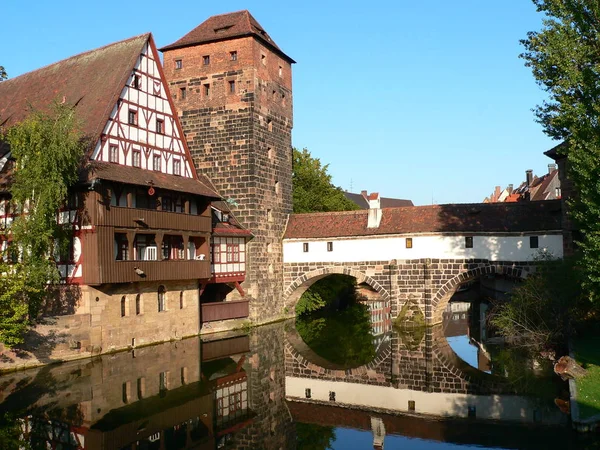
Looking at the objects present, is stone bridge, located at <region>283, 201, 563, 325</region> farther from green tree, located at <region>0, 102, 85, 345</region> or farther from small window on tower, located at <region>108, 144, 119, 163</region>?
green tree, located at <region>0, 102, 85, 345</region>

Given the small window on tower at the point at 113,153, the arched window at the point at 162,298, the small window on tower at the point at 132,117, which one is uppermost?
the small window on tower at the point at 132,117

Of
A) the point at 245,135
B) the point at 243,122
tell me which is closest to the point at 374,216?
the point at 245,135

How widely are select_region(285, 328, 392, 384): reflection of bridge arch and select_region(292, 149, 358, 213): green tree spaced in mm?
19025

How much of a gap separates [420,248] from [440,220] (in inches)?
75.9

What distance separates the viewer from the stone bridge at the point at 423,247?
31781 mm

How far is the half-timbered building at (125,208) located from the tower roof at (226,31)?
7.52 meters

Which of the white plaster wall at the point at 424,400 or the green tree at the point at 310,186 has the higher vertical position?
the green tree at the point at 310,186

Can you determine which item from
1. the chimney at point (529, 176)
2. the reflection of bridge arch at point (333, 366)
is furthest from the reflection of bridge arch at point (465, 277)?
the chimney at point (529, 176)

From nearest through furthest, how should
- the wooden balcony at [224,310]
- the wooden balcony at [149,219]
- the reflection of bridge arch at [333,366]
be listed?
the reflection of bridge arch at [333,366] < the wooden balcony at [149,219] < the wooden balcony at [224,310]

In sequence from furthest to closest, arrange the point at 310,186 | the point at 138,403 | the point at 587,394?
the point at 310,186, the point at 138,403, the point at 587,394

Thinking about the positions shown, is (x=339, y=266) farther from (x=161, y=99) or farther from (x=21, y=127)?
(x=21, y=127)

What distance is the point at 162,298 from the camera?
92.3ft

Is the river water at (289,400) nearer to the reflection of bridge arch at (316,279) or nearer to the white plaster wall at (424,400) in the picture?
the white plaster wall at (424,400)

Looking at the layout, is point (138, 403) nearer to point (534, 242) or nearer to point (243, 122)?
point (243, 122)
